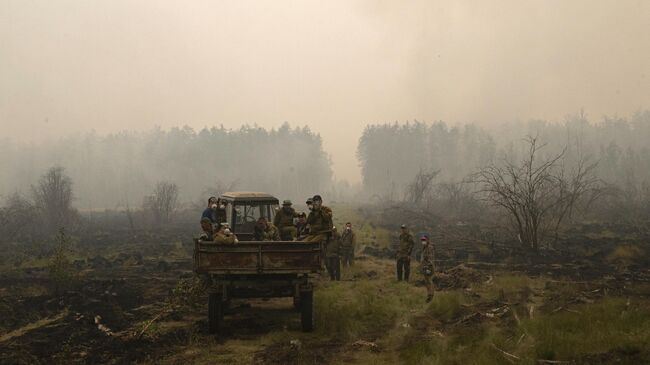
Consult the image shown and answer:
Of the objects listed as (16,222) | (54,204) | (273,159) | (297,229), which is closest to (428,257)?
(297,229)

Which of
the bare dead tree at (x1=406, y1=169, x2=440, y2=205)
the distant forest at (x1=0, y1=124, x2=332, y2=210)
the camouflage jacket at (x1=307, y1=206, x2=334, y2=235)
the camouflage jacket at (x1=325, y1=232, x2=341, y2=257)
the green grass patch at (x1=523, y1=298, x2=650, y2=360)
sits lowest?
the green grass patch at (x1=523, y1=298, x2=650, y2=360)

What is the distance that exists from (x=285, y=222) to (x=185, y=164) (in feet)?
273

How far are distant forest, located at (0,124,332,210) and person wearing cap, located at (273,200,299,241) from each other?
7695 cm

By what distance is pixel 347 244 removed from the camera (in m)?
16.5

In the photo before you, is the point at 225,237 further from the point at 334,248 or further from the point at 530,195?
the point at 530,195

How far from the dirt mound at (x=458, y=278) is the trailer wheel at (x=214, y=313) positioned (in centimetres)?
713

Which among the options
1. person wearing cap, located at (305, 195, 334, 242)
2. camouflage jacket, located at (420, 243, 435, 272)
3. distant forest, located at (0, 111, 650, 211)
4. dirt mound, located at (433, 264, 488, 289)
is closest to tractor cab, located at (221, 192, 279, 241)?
person wearing cap, located at (305, 195, 334, 242)

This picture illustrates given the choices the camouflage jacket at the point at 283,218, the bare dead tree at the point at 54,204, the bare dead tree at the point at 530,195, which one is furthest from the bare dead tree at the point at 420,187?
the camouflage jacket at the point at 283,218

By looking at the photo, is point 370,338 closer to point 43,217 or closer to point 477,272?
point 477,272

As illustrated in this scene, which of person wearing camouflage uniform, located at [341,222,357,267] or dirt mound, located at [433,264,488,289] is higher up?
person wearing camouflage uniform, located at [341,222,357,267]

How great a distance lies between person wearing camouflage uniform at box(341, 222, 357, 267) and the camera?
1620 centimetres

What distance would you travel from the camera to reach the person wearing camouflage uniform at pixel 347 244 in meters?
16.2

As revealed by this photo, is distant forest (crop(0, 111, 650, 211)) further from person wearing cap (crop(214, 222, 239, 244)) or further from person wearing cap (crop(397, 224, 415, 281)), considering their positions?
person wearing cap (crop(214, 222, 239, 244))

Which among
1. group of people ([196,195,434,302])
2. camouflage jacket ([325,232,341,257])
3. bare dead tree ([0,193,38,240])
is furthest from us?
bare dead tree ([0,193,38,240])
